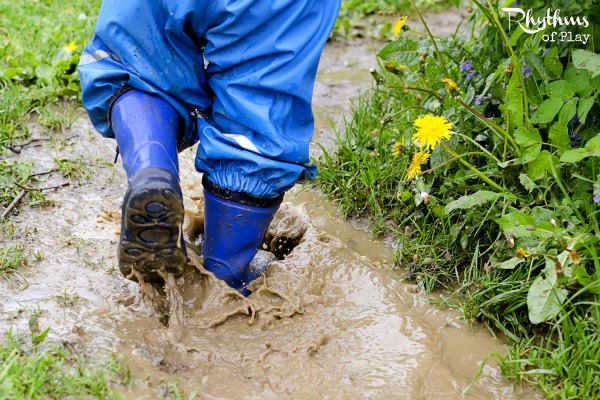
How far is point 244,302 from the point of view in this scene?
2311 mm

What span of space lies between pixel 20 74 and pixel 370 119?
172 cm

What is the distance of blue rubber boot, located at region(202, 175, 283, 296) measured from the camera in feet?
7.48

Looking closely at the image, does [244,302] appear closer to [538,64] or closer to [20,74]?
[538,64]

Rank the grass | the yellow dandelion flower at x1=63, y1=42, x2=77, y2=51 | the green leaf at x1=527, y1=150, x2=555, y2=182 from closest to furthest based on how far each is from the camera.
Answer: the grass < the green leaf at x1=527, y1=150, x2=555, y2=182 < the yellow dandelion flower at x1=63, y1=42, x2=77, y2=51

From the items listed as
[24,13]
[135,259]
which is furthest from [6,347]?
[24,13]

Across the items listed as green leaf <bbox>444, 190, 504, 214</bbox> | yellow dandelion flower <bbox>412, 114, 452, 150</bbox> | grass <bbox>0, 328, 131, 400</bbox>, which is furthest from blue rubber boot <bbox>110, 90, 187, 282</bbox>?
green leaf <bbox>444, 190, 504, 214</bbox>

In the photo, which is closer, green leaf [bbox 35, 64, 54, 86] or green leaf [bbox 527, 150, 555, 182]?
green leaf [bbox 527, 150, 555, 182]

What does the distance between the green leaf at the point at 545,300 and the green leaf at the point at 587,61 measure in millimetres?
673

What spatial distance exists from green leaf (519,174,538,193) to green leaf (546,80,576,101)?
0.98ft

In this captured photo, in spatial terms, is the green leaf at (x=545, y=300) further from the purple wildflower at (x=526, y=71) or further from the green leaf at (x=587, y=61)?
the purple wildflower at (x=526, y=71)

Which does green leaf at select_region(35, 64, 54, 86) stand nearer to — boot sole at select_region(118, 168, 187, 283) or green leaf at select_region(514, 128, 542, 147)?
boot sole at select_region(118, 168, 187, 283)

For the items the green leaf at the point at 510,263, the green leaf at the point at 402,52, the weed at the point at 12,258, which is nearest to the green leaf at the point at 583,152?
the green leaf at the point at 510,263

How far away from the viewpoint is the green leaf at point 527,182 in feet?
7.63

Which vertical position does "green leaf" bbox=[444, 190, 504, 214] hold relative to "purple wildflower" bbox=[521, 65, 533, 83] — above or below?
below
